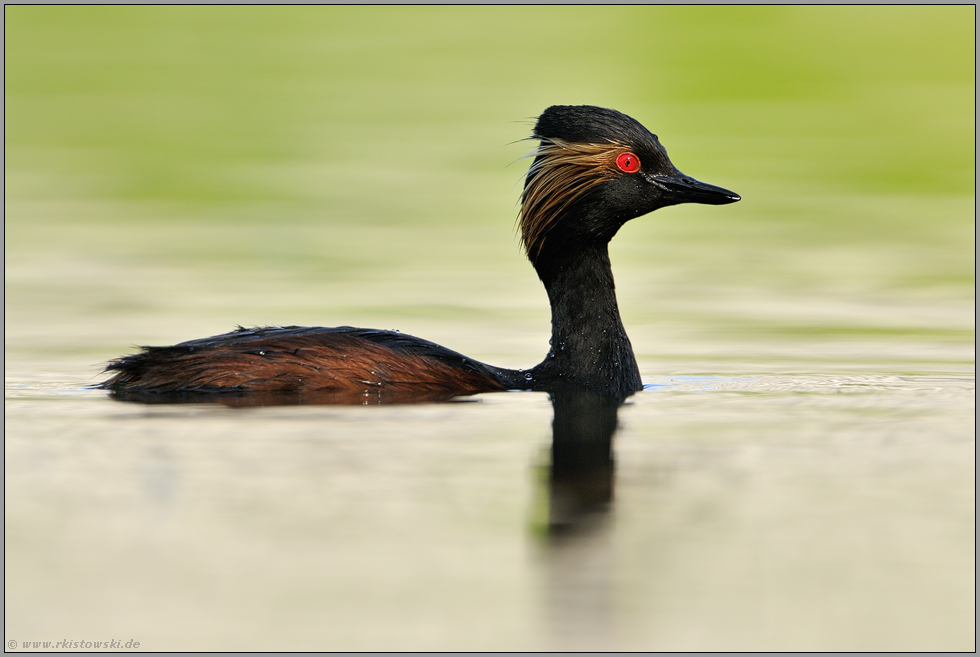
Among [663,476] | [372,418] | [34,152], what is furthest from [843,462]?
[34,152]

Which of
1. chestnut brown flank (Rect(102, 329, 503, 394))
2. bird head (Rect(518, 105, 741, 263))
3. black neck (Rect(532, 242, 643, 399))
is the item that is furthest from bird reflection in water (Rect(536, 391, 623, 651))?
bird head (Rect(518, 105, 741, 263))

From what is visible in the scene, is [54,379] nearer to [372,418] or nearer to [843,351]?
[372,418]

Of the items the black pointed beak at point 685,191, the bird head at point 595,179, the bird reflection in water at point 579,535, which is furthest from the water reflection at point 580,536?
A: the black pointed beak at point 685,191

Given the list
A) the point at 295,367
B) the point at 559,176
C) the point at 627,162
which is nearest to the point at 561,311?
the point at 559,176

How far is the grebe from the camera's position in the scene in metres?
8.23

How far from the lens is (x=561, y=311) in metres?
9.06

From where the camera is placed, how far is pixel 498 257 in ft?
47.3

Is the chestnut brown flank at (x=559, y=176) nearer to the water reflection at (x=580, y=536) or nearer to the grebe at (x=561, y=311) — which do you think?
the grebe at (x=561, y=311)

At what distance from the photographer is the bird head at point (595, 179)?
29.1 feet

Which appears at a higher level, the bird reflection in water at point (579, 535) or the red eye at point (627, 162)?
the red eye at point (627, 162)

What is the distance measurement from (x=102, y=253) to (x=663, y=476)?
30.4 feet

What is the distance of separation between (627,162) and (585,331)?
112 cm

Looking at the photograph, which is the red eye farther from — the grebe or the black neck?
the black neck

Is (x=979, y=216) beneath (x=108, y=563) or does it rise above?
above
